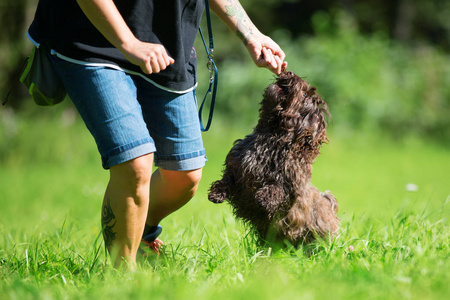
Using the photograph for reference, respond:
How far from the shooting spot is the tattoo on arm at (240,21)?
3395 mm

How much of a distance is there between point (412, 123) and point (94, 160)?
308 inches

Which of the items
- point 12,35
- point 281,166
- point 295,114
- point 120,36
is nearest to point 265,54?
point 295,114

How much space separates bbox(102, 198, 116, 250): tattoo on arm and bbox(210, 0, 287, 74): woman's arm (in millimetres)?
1250

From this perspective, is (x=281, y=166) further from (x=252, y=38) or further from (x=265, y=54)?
(x=252, y=38)

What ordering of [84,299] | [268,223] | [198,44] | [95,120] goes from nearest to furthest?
[84,299] → [95,120] → [268,223] → [198,44]

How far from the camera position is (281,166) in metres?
3.12

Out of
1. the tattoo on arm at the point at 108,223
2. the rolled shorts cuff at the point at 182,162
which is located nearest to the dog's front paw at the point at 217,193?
the rolled shorts cuff at the point at 182,162

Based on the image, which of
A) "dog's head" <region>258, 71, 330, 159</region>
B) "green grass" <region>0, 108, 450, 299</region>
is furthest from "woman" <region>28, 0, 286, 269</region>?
"green grass" <region>0, 108, 450, 299</region>

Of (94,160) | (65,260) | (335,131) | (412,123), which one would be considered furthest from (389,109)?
(65,260)

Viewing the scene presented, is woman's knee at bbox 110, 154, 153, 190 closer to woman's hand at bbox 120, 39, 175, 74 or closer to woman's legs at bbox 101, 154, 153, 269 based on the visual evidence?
woman's legs at bbox 101, 154, 153, 269

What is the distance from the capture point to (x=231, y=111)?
14656 mm

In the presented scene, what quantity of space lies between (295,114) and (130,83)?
98 cm

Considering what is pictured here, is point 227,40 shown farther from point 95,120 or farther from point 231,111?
point 95,120

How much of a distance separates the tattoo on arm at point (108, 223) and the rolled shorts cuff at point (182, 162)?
494mm
